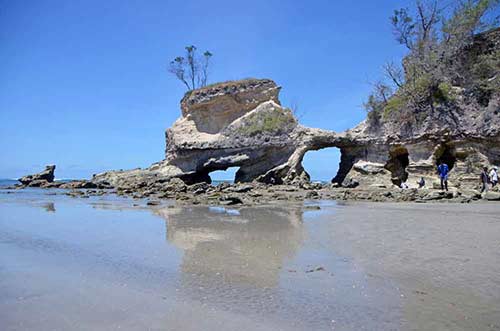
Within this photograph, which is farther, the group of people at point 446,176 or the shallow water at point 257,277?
the group of people at point 446,176

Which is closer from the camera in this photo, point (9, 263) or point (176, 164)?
point (9, 263)

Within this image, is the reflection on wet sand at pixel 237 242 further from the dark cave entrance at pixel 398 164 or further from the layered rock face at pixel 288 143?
the dark cave entrance at pixel 398 164

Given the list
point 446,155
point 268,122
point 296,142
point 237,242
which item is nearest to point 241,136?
point 268,122

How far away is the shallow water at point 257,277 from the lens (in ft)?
10.4

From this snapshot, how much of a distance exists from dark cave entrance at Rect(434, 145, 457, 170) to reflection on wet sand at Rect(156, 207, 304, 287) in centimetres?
1359

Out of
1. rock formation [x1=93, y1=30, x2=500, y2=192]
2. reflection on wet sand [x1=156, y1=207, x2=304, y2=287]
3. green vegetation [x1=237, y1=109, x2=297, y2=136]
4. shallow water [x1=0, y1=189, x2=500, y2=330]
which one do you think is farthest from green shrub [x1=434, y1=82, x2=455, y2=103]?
shallow water [x1=0, y1=189, x2=500, y2=330]

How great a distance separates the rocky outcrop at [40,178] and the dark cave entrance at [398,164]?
31660 millimetres

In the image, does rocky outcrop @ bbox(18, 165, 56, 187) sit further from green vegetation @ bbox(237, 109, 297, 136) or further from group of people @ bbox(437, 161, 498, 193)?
group of people @ bbox(437, 161, 498, 193)

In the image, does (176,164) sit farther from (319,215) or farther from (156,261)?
(156,261)

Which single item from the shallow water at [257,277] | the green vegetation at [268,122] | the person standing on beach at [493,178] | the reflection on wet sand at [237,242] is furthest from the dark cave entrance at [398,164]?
the shallow water at [257,277]

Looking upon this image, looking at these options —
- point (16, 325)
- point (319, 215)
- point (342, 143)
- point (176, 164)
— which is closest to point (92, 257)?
point (16, 325)

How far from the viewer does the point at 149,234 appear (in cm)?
751

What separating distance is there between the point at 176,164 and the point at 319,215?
23.8 meters

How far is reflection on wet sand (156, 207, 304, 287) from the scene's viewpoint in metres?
4.64
